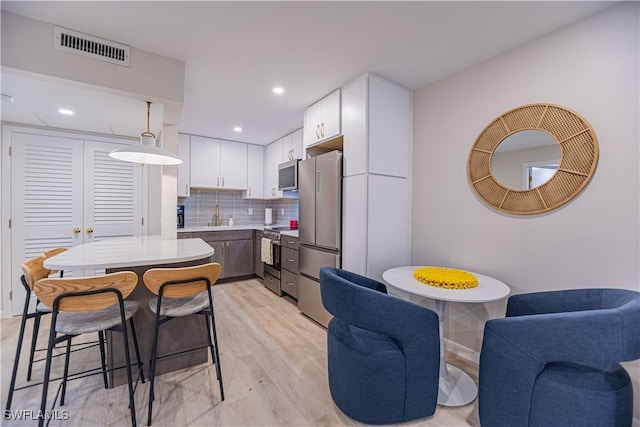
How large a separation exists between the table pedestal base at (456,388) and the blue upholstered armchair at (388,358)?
Result: 0.27 metres

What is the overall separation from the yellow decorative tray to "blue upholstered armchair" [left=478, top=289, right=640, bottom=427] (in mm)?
390

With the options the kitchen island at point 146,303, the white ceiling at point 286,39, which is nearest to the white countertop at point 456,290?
the kitchen island at point 146,303

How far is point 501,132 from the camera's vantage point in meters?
2.06

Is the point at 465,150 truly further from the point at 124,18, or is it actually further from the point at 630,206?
the point at 124,18

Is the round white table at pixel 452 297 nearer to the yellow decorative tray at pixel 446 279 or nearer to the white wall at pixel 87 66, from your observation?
the yellow decorative tray at pixel 446 279

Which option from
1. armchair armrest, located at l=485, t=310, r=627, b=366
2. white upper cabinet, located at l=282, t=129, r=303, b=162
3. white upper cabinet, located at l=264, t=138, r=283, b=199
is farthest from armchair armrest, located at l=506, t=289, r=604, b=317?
white upper cabinet, located at l=264, t=138, r=283, b=199

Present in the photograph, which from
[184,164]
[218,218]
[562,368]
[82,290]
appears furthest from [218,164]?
[562,368]

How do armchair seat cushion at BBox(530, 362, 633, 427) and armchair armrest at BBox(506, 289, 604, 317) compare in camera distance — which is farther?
armchair armrest at BBox(506, 289, 604, 317)

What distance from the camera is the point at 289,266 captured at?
11.4 feet

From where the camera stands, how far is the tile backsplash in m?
4.59

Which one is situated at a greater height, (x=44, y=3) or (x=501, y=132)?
(x=44, y=3)

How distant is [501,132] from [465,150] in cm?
30

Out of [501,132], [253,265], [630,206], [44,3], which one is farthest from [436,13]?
[253,265]

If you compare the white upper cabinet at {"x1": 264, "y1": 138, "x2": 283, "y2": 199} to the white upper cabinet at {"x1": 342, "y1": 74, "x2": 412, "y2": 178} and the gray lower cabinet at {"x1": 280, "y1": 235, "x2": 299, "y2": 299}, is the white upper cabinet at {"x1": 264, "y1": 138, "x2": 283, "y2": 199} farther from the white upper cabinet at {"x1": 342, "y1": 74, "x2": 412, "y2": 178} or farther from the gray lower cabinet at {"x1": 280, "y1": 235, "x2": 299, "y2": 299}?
the white upper cabinet at {"x1": 342, "y1": 74, "x2": 412, "y2": 178}
